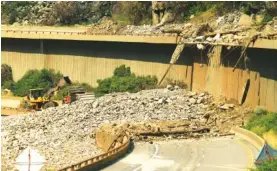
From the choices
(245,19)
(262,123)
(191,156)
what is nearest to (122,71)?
(245,19)

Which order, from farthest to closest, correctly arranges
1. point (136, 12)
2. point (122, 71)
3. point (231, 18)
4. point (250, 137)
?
1. point (136, 12)
2. point (122, 71)
3. point (231, 18)
4. point (250, 137)

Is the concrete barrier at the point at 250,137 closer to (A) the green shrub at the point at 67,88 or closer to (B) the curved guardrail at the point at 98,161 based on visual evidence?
(B) the curved guardrail at the point at 98,161

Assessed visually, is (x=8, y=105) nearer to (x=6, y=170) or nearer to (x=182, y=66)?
(x=182, y=66)

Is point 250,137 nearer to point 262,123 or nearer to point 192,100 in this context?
point 262,123

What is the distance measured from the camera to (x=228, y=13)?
5775 cm

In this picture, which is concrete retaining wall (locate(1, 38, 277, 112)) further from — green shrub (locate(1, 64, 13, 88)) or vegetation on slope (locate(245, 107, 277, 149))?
vegetation on slope (locate(245, 107, 277, 149))

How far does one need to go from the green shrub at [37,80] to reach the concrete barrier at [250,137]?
26324mm

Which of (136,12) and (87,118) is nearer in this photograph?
(87,118)

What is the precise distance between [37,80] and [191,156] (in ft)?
103

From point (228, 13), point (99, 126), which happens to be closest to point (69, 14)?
point (228, 13)

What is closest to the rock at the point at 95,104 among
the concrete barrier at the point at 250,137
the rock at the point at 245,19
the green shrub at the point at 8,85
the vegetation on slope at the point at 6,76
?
the concrete barrier at the point at 250,137

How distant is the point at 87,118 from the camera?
42812 mm

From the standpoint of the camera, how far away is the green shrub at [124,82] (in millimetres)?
54375

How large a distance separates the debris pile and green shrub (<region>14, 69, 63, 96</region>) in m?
14.3
